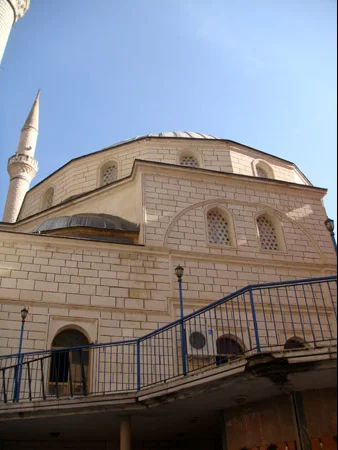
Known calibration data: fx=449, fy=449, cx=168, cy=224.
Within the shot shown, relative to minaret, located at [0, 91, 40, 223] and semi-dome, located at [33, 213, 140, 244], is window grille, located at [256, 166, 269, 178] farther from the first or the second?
minaret, located at [0, 91, 40, 223]

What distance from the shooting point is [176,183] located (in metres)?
13.4

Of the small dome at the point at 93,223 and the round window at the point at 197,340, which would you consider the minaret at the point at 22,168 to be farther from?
the round window at the point at 197,340

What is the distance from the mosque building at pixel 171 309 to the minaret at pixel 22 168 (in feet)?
20.3

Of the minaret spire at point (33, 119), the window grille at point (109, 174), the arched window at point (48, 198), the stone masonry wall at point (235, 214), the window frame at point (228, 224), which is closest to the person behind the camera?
the stone masonry wall at point (235, 214)

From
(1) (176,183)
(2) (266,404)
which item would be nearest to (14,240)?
(1) (176,183)

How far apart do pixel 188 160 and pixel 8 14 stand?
12.5 meters

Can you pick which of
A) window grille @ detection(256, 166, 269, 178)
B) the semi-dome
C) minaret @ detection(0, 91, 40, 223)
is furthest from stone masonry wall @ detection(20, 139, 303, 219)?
minaret @ detection(0, 91, 40, 223)

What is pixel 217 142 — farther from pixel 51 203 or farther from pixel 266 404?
pixel 266 404

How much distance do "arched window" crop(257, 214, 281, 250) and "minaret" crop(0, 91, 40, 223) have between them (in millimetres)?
13435

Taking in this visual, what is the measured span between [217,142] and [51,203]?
6938 millimetres

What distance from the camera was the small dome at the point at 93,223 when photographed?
12.6 m

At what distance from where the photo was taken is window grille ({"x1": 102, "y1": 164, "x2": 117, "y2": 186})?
16609mm

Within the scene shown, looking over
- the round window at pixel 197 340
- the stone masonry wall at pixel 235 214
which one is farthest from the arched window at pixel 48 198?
the round window at pixel 197 340

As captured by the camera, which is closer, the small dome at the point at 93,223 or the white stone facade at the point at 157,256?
the white stone facade at the point at 157,256
